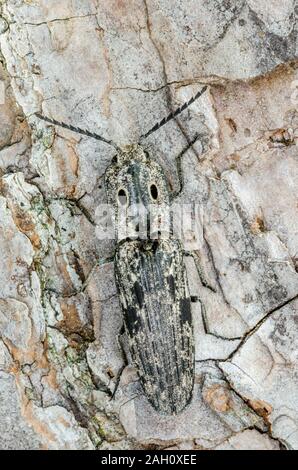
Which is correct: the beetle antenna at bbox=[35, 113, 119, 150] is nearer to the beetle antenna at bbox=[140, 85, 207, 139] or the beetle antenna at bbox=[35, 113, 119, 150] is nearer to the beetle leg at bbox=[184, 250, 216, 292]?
the beetle antenna at bbox=[140, 85, 207, 139]

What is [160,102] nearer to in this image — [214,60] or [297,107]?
[214,60]

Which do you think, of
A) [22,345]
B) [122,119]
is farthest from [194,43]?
[22,345]

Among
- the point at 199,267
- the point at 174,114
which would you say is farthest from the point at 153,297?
the point at 174,114

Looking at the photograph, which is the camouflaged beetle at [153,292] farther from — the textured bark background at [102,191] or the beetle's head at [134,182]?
the textured bark background at [102,191]

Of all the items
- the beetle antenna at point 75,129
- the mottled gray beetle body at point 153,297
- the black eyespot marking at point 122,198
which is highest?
the beetle antenna at point 75,129

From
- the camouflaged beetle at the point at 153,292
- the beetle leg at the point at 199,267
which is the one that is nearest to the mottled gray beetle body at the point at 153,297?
the camouflaged beetle at the point at 153,292

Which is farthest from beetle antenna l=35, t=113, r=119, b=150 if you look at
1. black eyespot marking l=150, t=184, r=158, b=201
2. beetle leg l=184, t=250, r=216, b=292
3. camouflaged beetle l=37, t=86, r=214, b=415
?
beetle leg l=184, t=250, r=216, b=292

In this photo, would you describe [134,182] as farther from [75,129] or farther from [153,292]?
[153,292]
